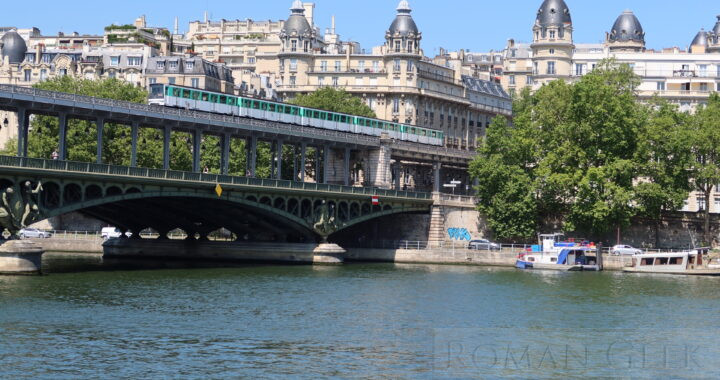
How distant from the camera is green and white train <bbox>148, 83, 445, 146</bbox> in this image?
344 feet

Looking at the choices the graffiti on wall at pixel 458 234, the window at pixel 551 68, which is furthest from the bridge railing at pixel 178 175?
the window at pixel 551 68

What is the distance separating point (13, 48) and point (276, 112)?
78917 mm

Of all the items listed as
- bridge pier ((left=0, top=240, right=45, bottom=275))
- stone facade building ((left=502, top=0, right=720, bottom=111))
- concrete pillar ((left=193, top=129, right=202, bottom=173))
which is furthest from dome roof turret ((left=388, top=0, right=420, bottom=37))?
bridge pier ((left=0, top=240, right=45, bottom=275))

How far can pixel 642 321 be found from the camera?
67812 mm

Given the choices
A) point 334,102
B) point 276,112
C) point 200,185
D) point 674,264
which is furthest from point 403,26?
point 200,185

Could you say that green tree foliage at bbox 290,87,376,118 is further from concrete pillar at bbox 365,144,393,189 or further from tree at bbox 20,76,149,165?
concrete pillar at bbox 365,144,393,189

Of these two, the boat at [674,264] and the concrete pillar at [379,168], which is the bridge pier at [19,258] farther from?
the boat at [674,264]

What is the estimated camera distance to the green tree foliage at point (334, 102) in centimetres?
14662

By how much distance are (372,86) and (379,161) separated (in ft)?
163

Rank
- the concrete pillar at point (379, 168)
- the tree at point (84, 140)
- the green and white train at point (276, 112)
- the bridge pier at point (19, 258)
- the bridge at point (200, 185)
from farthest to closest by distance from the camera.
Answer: the tree at point (84, 140) < the concrete pillar at point (379, 168) < the green and white train at point (276, 112) < the bridge at point (200, 185) < the bridge pier at point (19, 258)

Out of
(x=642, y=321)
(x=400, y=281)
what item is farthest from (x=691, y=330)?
(x=400, y=281)

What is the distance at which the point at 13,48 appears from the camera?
18188 centimetres

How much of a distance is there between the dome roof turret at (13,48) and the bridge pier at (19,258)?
104848 mm

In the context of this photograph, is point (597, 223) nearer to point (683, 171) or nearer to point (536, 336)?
point (683, 171)
